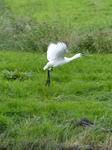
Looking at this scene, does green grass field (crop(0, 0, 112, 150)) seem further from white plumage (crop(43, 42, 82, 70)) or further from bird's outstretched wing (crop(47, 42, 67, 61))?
bird's outstretched wing (crop(47, 42, 67, 61))

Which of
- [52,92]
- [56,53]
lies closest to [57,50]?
[56,53]

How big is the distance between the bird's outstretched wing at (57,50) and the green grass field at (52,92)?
0.58 meters

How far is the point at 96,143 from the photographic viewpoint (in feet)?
15.9

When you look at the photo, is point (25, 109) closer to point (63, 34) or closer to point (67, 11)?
point (63, 34)

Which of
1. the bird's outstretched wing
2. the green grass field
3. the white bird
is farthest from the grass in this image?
the bird's outstretched wing

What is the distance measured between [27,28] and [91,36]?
1783mm

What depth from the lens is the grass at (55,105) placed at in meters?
4.87

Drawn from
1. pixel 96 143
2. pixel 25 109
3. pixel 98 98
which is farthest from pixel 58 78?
pixel 96 143

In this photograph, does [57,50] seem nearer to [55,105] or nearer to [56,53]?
[56,53]

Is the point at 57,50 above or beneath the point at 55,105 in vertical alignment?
above

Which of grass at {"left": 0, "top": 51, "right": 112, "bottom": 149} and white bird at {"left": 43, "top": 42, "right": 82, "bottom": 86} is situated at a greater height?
white bird at {"left": 43, "top": 42, "right": 82, "bottom": 86}

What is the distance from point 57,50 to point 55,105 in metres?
1.05

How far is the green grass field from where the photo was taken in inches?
193

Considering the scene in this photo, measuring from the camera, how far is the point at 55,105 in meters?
5.74
